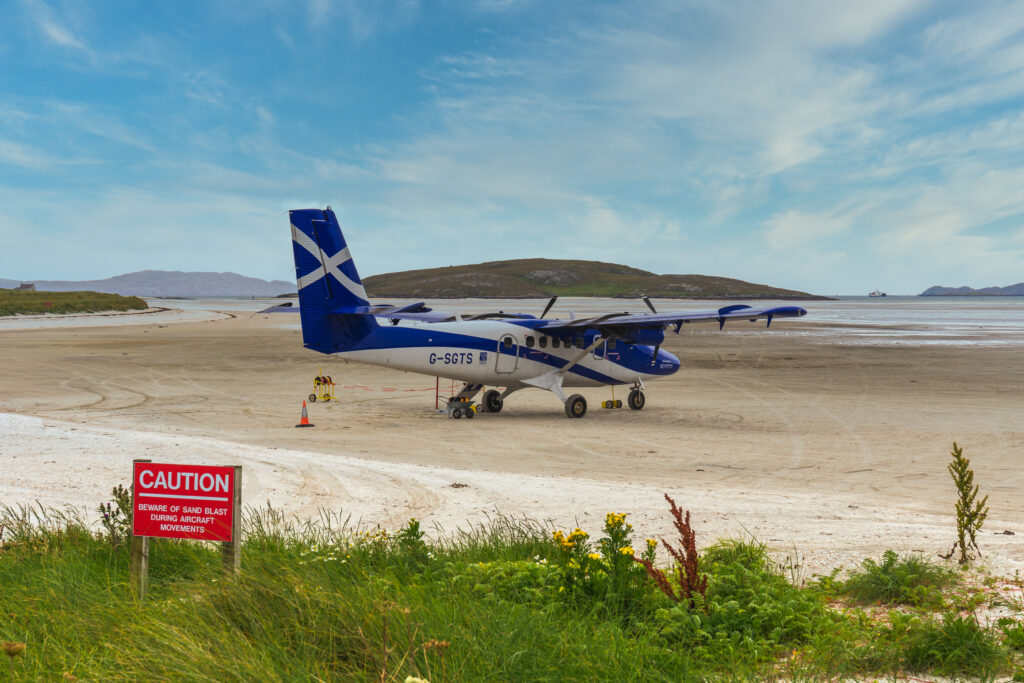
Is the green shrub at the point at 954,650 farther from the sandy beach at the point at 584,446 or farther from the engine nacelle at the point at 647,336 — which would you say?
the engine nacelle at the point at 647,336

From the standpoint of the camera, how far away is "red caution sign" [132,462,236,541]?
5051 mm

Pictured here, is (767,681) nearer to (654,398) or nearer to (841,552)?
(841,552)

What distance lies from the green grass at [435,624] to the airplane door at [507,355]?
14.3 metres

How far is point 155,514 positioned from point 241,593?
867 millimetres

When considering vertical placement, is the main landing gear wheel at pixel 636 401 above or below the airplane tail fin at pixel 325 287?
below

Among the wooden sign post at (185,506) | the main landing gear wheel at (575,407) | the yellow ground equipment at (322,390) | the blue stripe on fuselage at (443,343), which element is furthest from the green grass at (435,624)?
the yellow ground equipment at (322,390)

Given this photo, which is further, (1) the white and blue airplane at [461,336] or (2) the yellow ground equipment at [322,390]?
(2) the yellow ground equipment at [322,390]

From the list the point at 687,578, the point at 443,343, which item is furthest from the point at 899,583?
the point at 443,343

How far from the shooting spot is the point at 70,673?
13.1 ft

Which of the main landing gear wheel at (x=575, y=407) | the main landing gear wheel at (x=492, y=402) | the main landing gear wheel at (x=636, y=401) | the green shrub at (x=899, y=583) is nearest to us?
the green shrub at (x=899, y=583)

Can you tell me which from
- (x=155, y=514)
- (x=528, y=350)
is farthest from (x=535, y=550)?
(x=528, y=350)

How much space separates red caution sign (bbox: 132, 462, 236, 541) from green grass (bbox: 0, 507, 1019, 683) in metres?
0.38

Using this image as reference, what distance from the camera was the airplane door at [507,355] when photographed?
20.4 m

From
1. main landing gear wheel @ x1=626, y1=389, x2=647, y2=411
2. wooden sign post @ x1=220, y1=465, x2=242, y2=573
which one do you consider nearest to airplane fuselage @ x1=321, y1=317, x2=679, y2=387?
main landing gear wheel @ x1=626, y1=389, x2=647, y2=411
